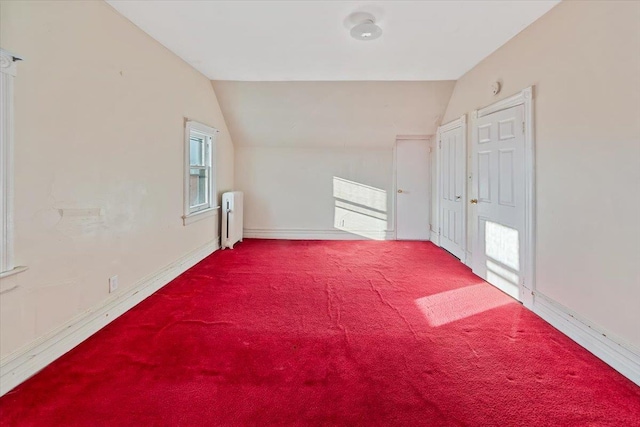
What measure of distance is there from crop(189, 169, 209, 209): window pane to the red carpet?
151 cm

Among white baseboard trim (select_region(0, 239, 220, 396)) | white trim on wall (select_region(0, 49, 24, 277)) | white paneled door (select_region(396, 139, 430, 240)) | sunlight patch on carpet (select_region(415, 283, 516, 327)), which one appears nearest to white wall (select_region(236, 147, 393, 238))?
white paneled door (select_region(396, 139, 430, 240))

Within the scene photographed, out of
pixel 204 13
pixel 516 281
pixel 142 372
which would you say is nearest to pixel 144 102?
pixel 204 13

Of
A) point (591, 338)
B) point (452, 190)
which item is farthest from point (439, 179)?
point (591, 338)

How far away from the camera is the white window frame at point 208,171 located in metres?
3.74

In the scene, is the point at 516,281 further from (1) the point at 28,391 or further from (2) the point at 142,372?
(1) the point at 28,391

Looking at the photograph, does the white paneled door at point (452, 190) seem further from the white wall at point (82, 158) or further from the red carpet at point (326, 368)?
the white wall at point (82, 158)

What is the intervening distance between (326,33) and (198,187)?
2756 mm

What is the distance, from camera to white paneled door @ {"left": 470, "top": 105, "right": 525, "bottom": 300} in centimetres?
292

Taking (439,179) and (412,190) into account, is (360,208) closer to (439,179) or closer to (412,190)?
(412,190)

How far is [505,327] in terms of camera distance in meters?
2.44

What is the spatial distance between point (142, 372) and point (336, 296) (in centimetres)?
175

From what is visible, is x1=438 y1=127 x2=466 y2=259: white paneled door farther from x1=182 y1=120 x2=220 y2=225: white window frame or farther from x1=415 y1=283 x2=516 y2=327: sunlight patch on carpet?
x1=182 y1=120 x2=220 y2=225: white window frame

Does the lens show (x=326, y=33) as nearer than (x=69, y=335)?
No

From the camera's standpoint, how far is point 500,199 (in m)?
3.21
